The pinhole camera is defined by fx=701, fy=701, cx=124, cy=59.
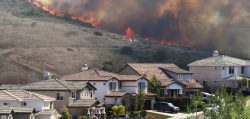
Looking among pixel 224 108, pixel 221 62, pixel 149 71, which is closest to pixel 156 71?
pixel 149 71

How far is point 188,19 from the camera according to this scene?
140 meters

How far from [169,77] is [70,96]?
24.9 meters

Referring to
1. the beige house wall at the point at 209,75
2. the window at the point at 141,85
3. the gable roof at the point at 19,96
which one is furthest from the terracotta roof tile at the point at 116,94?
the beige house wall at the point at 209,75

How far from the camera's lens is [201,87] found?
101m

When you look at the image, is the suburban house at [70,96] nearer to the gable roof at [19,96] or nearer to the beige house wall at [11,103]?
the gable roof at [19,96]

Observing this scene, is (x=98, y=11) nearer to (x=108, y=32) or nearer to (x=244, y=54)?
(x=108, y=32)

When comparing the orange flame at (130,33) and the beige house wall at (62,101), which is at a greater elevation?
the orange flame at (130,33)

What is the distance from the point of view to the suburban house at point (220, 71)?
10599 centimetres

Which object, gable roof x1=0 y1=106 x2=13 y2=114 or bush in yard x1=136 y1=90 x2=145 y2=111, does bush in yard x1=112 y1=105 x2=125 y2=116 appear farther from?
gable roof x1=0 y1=106 x2=13 y2=114

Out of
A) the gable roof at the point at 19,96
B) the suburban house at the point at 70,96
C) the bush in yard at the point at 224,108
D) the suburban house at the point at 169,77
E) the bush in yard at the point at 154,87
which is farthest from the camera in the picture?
the suburban house at the point at 169,77

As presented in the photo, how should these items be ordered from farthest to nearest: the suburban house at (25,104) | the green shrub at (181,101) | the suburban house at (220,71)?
the suburban house at (220,71)
the green shrub at (181,101)
the suburban house at (25,104)

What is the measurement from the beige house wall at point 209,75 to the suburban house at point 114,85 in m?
17.8

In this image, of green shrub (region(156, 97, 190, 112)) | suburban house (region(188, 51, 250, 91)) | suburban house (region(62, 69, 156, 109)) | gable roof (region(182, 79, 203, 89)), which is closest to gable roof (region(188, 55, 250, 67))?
suburban house (region(188, 51, 250, 91))

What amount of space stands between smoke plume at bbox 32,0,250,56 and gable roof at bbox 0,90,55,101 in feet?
221
